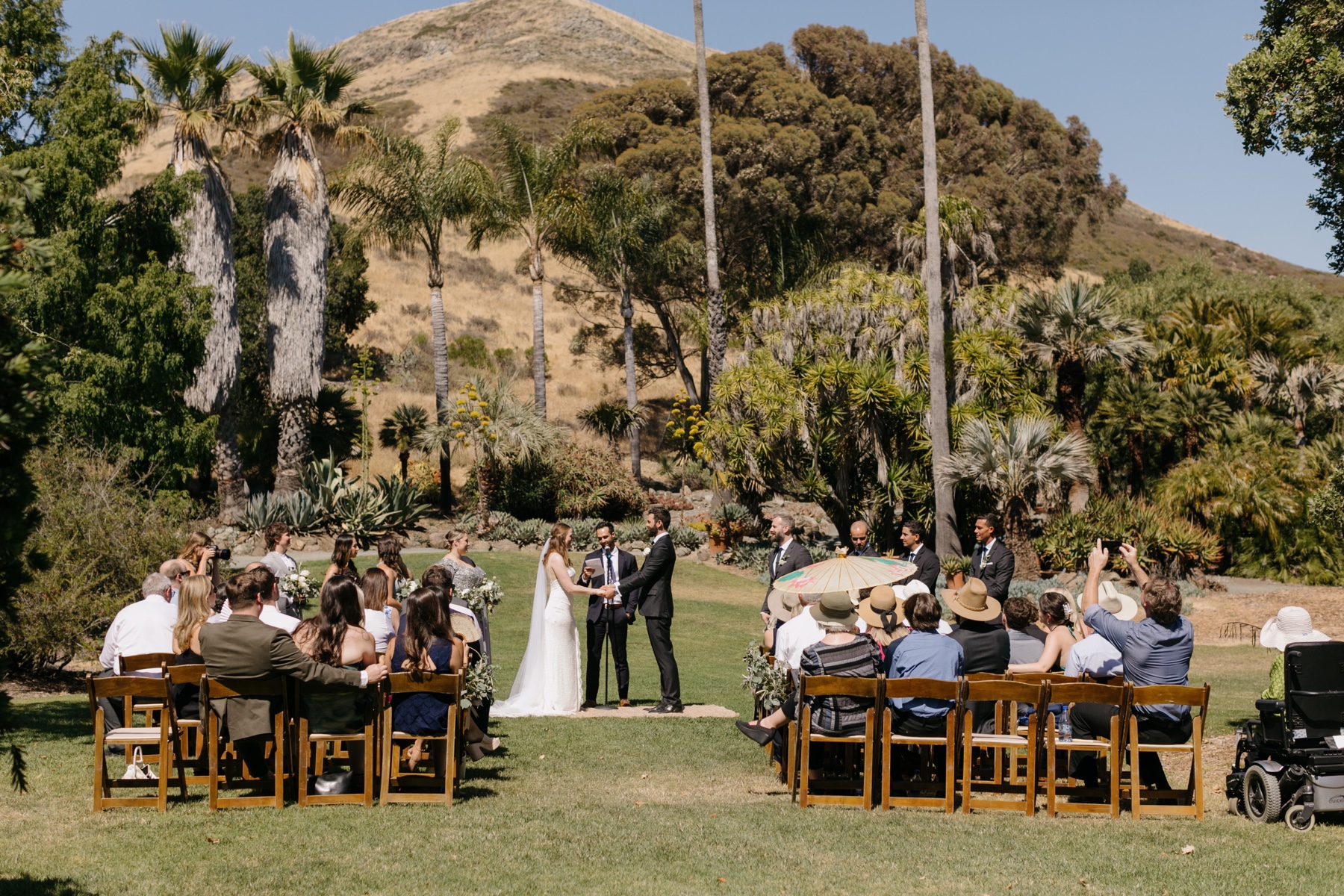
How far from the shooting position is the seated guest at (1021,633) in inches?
361

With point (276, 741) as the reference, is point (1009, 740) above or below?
below

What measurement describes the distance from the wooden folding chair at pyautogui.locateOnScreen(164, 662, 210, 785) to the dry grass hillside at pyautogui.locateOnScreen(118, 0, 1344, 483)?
79.3 ft

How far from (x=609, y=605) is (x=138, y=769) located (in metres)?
4.66

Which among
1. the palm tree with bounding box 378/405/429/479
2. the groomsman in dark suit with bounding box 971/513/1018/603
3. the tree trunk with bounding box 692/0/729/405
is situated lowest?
the groomsman in dark suit with bounding box 971/513/1018/603

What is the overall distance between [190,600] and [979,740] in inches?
214

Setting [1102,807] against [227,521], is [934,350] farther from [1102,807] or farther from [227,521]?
[1102,807]

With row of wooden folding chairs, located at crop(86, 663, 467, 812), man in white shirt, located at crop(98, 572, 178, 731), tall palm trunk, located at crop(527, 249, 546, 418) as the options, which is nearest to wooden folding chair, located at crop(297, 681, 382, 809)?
row of wooden folding chairs, located at crop(86, 663, 467, 812)

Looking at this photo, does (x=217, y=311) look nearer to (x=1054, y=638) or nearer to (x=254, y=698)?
(x=254, y=698)

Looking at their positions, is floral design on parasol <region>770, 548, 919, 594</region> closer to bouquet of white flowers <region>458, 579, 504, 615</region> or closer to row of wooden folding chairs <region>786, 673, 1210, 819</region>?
row of wooden folding chairs <region>786, 673, 1210, 819</region>

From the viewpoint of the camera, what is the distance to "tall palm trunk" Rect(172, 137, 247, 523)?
25.8m

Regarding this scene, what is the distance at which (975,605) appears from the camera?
29.2 feet

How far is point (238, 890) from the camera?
569cm

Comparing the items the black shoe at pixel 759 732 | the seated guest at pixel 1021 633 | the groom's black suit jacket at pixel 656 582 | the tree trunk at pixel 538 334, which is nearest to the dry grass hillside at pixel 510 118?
the tree trunk at pixel 538 334

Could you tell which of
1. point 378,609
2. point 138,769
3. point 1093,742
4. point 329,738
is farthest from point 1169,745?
point 138,769
